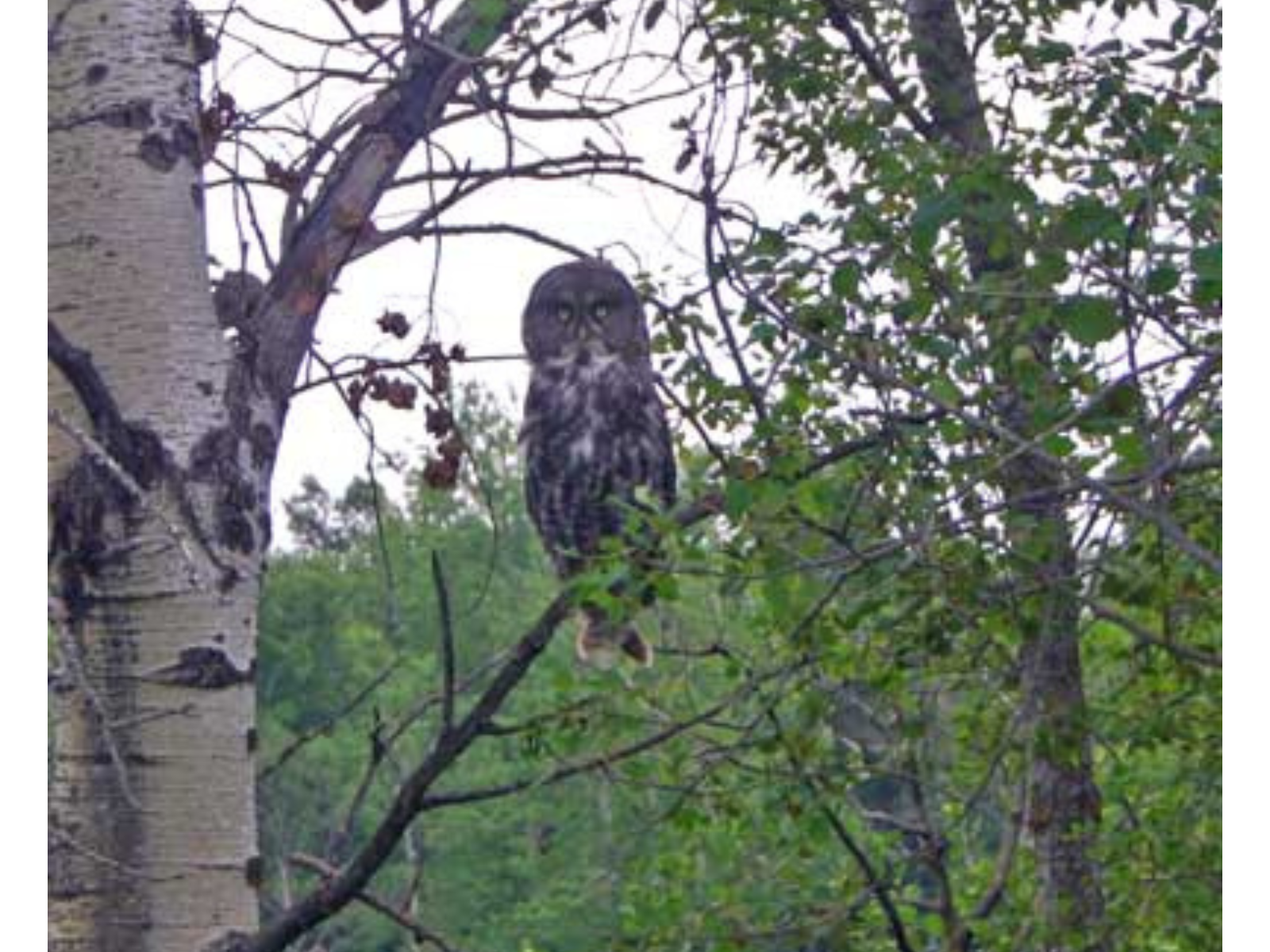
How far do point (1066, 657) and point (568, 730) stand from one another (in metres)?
1.82

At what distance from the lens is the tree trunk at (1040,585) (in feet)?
14.7

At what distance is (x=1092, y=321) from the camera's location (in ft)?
12.3

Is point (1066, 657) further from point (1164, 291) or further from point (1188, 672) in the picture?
point (1164, 291)

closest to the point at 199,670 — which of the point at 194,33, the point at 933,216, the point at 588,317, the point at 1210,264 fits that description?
the point at 194,33

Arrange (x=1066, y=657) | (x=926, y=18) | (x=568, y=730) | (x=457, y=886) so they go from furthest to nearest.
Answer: (x=457, y=886) → (x=926, y=18) → (x=1066, y=657) → (x=568, y=730)

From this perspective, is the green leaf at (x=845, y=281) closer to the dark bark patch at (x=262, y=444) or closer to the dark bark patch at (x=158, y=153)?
the dark bark patch at (x=262, y=444)

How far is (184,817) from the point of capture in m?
3.05

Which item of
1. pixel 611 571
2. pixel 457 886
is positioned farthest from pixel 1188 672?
pixel 457 886

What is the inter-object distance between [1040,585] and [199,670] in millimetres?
1817

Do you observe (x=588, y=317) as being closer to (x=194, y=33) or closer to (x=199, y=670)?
(x=194, y=33)

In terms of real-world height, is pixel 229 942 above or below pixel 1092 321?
below

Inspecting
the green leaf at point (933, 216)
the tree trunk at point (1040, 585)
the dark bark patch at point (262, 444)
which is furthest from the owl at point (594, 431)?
the dark bark patch at point (262, 444)

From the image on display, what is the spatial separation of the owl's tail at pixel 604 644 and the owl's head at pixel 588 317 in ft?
2.11

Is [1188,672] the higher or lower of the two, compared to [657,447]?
lower
